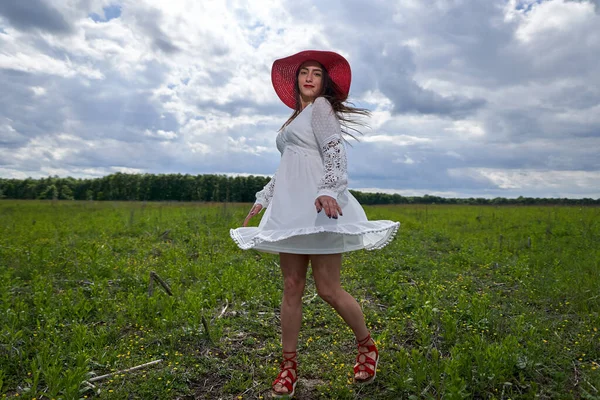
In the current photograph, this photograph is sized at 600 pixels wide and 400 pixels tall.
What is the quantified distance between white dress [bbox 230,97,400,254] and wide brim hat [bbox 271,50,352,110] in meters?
0.40

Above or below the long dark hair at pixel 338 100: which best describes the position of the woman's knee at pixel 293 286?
below

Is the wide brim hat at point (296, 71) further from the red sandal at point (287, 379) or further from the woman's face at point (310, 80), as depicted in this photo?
the red sandal at point (287, 379)

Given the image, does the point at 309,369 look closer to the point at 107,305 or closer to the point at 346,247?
the point at 346,247

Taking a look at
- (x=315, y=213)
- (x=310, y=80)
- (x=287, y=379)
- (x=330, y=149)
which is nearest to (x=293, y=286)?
(x=315, y=213)

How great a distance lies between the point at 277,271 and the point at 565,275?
14.8ft

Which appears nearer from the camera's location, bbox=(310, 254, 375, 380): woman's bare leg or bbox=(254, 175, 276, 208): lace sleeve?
bbox=(310, 254, 375, 380): woman's bare leg

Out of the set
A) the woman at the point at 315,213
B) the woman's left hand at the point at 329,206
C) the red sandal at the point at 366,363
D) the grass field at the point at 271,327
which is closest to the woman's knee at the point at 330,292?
the woman at the point at 315,213

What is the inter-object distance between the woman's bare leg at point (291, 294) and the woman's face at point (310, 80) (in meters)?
1.25

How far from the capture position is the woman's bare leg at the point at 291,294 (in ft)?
10.2

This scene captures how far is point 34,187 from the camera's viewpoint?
57.2 meters

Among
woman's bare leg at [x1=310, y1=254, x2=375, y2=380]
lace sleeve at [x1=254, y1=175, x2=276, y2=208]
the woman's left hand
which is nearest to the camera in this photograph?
the woman's left hand

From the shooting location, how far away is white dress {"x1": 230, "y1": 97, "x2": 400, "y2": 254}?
286 cm

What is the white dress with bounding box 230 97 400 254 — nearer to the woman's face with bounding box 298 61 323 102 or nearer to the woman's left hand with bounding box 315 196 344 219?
the woman's left hand with bounding box 315 196 344 219

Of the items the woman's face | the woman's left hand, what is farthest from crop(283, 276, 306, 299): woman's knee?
the woman's face
